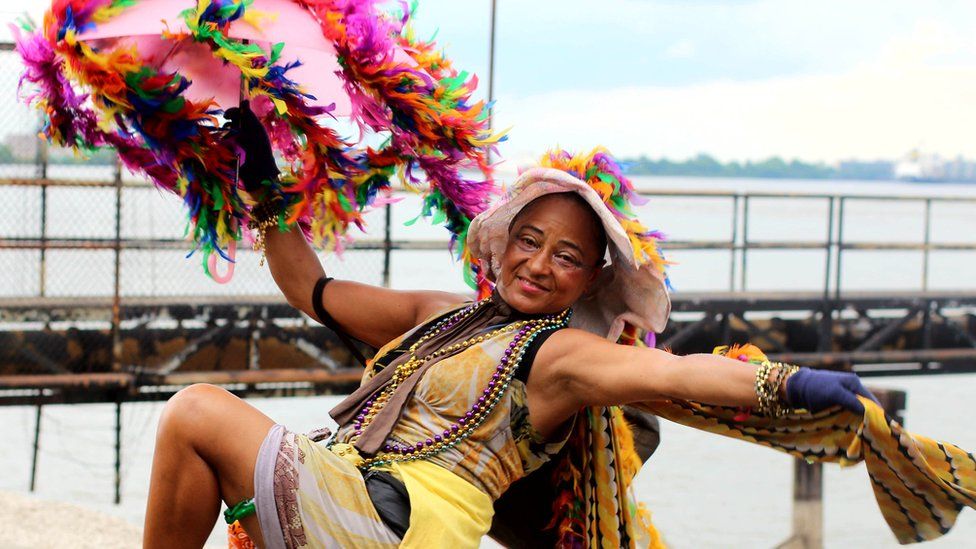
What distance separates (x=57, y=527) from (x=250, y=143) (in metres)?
2.84

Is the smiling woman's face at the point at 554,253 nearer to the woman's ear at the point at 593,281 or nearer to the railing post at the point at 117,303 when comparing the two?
the woman's ear at the point at 593,281

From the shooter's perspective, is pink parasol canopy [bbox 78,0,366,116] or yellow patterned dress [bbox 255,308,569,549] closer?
yellow patterned dress [bbox 255,308,569,549]

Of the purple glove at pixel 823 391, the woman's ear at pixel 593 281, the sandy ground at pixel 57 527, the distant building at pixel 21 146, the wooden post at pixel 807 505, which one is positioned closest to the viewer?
the purple glove at pixel 823 391

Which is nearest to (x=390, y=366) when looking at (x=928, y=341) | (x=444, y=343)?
(x=444, y=343)

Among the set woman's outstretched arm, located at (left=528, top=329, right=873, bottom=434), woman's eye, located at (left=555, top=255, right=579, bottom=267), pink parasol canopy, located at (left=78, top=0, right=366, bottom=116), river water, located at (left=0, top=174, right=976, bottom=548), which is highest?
pink parasol canopy, located at (left=78, top=0, right=366, bottom=116)

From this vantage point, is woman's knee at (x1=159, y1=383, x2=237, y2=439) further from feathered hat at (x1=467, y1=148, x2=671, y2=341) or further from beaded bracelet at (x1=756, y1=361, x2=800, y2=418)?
beaded bracelet at (x1=756, y1=361, x2=800, y2=418)

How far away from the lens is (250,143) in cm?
281

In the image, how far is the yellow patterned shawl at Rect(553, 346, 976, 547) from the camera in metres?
2.00

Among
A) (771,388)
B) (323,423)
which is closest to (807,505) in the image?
(771,388)

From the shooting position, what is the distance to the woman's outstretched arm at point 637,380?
6.48 ft

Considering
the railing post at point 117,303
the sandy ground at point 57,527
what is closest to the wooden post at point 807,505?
→ the sandy ground at point 57,527

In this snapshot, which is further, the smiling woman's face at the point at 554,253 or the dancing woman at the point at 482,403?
the smiling woman's face at the point at 554,253

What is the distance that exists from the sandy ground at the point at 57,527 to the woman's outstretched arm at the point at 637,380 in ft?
9.79

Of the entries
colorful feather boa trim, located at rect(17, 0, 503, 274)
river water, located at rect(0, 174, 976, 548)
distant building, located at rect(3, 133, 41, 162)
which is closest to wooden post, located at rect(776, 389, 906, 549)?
river water, located at rect(0, 174, 976, 548)
